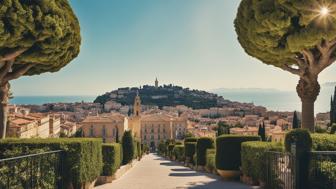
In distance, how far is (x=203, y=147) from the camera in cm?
2505

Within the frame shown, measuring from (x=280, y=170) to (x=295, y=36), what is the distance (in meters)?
6.00

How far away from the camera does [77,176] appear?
12.2 m

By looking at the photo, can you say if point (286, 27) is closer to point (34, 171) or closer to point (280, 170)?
point (280, 170)

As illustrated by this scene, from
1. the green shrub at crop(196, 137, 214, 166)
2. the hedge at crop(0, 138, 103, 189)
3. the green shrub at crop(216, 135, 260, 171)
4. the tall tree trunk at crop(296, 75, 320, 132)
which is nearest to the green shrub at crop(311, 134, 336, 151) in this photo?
the green shrub at crop(216, 135, 260, 171)

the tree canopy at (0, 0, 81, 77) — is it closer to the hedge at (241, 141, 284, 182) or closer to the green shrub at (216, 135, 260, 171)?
the green shrub at (216, 135, 260, 171)

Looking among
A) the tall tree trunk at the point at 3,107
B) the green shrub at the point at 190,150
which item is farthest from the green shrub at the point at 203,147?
the tall tree trunk at the point at 3,107

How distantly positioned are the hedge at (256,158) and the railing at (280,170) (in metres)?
0.47

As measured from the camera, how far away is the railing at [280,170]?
33.2ft

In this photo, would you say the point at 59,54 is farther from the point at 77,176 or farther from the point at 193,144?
the point at 193,144

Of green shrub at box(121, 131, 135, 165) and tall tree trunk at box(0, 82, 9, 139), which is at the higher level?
tall tree trunk at box(0, 82, 9, 139)

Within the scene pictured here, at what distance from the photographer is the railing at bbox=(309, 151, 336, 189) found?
920 centimetres

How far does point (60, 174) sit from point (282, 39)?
9857mm

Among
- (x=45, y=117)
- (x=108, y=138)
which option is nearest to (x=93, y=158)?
(x=45, y=117)

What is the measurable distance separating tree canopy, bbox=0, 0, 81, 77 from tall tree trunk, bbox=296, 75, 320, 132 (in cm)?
972
